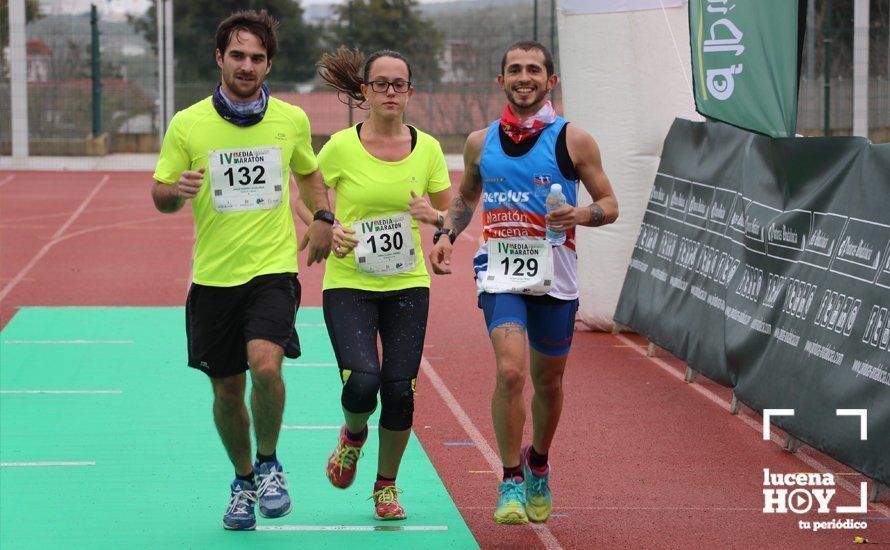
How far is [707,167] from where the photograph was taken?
1081cm

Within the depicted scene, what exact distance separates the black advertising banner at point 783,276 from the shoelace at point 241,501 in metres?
3.09

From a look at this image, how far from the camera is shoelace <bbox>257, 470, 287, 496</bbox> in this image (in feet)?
21.3

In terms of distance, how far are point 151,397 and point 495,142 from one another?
4259 millimetres

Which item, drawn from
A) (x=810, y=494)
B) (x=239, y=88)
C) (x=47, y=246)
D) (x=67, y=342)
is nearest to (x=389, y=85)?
(x=239, y=88)

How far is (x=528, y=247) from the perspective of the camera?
6.60m

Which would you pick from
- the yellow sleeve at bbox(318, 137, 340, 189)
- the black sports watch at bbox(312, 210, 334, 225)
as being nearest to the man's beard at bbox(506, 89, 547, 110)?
the yellow sleeve at bbox(318, 137, 340, 189)

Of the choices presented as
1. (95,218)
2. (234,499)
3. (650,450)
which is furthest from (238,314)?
(95,218)

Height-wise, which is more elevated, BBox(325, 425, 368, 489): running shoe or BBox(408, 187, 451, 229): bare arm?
BBox(408, 187, 451, 229): bare arm

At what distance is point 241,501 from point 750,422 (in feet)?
13.0

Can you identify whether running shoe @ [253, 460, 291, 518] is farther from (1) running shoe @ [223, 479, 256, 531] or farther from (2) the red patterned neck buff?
(2) the red patterned neck buff

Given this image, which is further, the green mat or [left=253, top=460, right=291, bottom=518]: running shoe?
the green mat

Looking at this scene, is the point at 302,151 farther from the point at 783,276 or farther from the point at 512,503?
the point at 783,276

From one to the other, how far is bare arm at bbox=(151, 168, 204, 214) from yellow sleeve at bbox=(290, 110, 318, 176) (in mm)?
571

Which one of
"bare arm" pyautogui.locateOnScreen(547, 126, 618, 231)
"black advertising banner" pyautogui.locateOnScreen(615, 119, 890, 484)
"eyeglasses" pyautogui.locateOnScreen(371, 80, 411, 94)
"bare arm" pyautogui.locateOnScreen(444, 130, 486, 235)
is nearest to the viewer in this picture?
"bare arm" pyautogui.locateOnScreen(547, 126, 618, 231)
